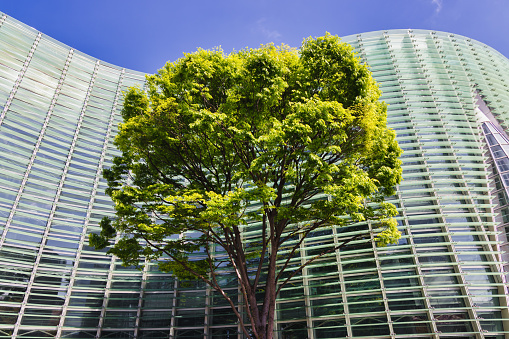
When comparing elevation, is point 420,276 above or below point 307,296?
above

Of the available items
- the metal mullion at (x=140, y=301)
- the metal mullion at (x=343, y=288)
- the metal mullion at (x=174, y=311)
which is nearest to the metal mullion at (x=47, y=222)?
the metal mullion at (x=140, y=301)

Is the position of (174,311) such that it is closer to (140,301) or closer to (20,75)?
(140,301)

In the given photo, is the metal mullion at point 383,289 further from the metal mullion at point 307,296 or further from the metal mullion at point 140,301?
the metal mullion at point 140,301

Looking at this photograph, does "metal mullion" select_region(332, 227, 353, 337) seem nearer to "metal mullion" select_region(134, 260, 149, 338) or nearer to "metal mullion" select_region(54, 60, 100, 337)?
"metal mullion" select_region(134, 260, 149, 338)

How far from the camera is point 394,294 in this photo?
1555 cm

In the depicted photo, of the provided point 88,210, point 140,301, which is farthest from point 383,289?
point 88,210

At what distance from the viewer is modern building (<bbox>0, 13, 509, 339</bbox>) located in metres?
15.5

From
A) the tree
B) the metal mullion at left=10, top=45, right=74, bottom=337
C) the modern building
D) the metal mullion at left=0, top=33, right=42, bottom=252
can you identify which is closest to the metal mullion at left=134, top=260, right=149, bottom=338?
the modern building

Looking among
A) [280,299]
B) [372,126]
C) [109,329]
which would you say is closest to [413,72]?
[372,126]

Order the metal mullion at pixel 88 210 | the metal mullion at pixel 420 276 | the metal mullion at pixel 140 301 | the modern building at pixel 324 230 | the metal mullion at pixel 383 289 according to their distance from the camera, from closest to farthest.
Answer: the metal mullion at pixel 420 276 < the metal mullion at pixel 383 289 < the modern building at pixel 324 230 < the metal mullion at pixel 88 210 < the metal mullion at pixel 140 301

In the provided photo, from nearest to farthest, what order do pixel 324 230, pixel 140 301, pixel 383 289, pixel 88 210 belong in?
pixel 383 289 → pixel 324 230 → pixel 140 301 → pixel 88 210

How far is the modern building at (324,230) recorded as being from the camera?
1553 cm

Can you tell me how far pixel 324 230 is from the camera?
18.0m

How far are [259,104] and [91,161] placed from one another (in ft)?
60.8
